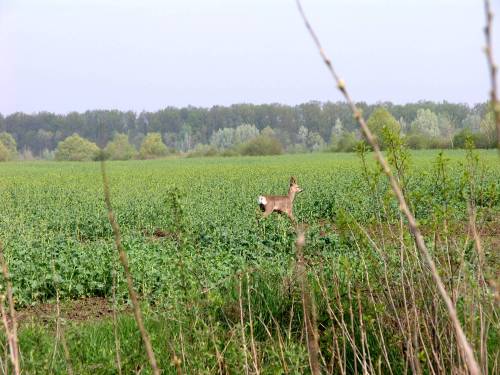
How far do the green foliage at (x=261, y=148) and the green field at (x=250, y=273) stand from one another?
60.0m

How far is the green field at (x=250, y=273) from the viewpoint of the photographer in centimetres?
377

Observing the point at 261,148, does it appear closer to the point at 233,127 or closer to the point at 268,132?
the point at 268,132

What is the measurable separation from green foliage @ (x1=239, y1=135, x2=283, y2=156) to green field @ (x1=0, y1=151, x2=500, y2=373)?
2361 inches

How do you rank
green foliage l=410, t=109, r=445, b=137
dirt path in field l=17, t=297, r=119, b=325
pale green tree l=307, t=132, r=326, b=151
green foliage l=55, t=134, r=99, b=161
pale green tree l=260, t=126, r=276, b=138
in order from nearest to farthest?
green foliage l=55, t=134, r=99, b=161 → green foliage l=410, t=109, r=445, b=137 → dirt path in field l=17, t=297, r=119, b=325 → pale green tree l=260, t=126, r=276, b=138 → pale green tree l=307, t=132, r=326, b=151

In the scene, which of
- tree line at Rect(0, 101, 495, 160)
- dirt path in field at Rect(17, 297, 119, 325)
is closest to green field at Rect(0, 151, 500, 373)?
dirt path in field at Rect(17, 297, 119, 325)

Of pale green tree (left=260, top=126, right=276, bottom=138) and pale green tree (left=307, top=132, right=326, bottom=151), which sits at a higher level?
pale green tree (left=260, top=126, right=276, bottom=138)

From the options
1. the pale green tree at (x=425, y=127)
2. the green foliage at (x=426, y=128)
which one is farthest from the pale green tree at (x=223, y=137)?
the green foliage at (x=426, y=128)

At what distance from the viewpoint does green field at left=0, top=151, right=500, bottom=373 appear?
3771mm

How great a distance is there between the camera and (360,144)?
181 inches

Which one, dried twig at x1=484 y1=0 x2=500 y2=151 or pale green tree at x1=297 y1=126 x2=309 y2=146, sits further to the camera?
pale green tree at x1=297 y1=126 x2=309 y2=146

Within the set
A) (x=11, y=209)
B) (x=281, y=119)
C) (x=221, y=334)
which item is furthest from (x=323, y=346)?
(x=281, y=119)

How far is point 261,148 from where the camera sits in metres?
81.8

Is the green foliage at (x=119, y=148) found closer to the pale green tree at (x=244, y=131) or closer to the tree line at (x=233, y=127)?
the tree line at (x=233, y=127)

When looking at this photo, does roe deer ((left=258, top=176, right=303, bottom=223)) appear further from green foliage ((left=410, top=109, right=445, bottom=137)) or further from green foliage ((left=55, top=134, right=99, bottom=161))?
green foliage ((left=410, top=109, right=445, bottom=137))
